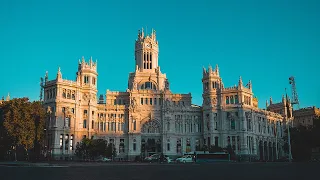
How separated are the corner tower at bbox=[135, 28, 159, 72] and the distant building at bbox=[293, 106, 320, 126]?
6504 centimetres

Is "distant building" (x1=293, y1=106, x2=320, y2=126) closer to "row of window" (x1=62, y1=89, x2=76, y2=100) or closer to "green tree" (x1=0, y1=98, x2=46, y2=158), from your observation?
"row of window" (x1=62, y1=89, x2=76, y2=100)

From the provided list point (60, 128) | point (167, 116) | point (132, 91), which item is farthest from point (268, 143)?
point (60, 128)

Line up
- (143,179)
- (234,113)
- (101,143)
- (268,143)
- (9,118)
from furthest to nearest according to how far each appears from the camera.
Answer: (268,143) < (234,113) < (101,143) < (9,118) < (143,179)

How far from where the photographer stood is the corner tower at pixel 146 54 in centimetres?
12886

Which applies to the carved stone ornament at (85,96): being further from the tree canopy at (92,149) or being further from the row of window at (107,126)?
the tree canopy at (92,149)

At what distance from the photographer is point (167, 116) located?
4564 inches

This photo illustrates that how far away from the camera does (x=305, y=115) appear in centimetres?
14475

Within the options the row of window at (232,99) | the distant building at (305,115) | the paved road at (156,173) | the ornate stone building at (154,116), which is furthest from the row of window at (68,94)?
the distant building at (305,115)

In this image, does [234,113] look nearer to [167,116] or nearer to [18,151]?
[167,116]

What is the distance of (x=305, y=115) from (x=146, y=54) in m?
71.2

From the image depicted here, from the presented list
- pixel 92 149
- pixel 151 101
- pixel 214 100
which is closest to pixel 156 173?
pixel 92 149

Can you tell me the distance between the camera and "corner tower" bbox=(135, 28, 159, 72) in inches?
5073

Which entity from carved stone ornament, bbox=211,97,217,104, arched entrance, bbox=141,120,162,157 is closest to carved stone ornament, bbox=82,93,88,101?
arched entrance, bbox=141,120,162,157

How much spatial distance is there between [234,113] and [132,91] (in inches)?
1352
